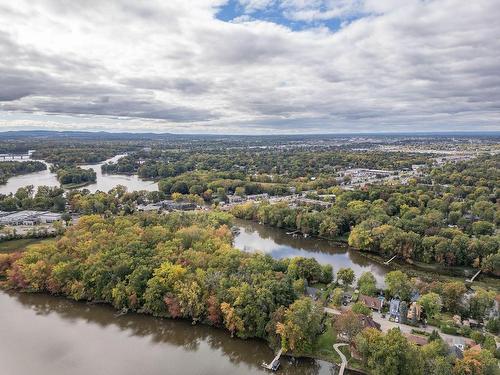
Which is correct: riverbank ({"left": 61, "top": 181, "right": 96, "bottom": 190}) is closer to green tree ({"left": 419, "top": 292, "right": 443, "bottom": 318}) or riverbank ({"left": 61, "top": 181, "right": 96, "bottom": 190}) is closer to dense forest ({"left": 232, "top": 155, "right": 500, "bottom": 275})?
dense forest ({"left": 232, "top": 155, "right": 500, "bottom": 275})

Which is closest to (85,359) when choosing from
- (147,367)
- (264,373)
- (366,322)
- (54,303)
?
(147,367)

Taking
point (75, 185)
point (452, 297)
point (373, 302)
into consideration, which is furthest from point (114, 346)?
point (75, 185)

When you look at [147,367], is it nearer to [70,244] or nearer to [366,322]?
[366,322]

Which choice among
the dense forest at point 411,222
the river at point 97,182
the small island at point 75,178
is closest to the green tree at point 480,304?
the dense forest at point 411,222

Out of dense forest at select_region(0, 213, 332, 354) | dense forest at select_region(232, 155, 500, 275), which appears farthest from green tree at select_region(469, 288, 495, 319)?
dense forest at select_region(232, 155, 500, 275)

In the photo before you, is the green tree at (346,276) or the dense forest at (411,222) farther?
the dense forest at (411,222)

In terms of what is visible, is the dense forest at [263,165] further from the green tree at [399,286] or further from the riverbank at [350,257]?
the green tree at [399,286]

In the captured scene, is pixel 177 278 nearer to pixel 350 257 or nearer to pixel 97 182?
pixel 350 257
